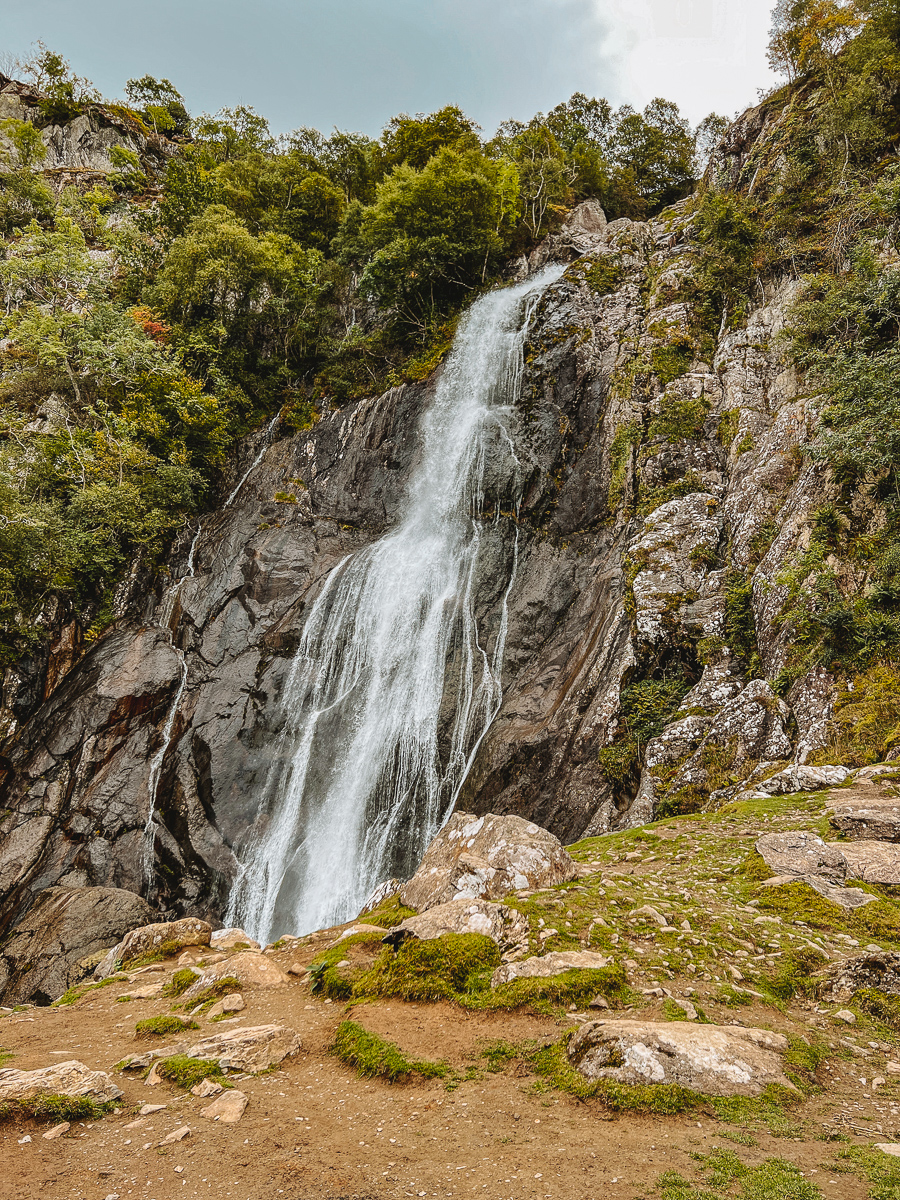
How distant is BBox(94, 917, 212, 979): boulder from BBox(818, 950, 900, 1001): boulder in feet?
23.9

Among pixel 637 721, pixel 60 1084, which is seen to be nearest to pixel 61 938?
pixel 60 1084

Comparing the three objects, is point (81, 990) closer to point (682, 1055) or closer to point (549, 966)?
point (549, 966)

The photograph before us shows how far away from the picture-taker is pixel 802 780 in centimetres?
800

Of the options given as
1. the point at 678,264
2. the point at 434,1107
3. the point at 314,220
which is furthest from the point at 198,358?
the point at 434,1107

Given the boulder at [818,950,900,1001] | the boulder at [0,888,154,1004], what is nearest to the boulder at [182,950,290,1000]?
the boulder at [818,950,900,1001]

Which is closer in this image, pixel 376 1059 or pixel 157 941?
pixel 376 1059

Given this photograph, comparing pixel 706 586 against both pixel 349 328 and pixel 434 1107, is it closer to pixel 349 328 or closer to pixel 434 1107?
pixel 434 1107

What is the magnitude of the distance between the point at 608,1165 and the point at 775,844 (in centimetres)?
465

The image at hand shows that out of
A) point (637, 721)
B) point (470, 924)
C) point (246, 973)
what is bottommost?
point (246, 973)

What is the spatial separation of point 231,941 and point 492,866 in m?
4.01

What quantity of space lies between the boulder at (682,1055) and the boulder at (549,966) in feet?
2.82

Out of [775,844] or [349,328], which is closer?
[775,844]

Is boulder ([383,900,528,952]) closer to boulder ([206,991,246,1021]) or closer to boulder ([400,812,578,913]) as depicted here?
boulder ([400,812,578,913])

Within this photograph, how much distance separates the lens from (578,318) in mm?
21125
